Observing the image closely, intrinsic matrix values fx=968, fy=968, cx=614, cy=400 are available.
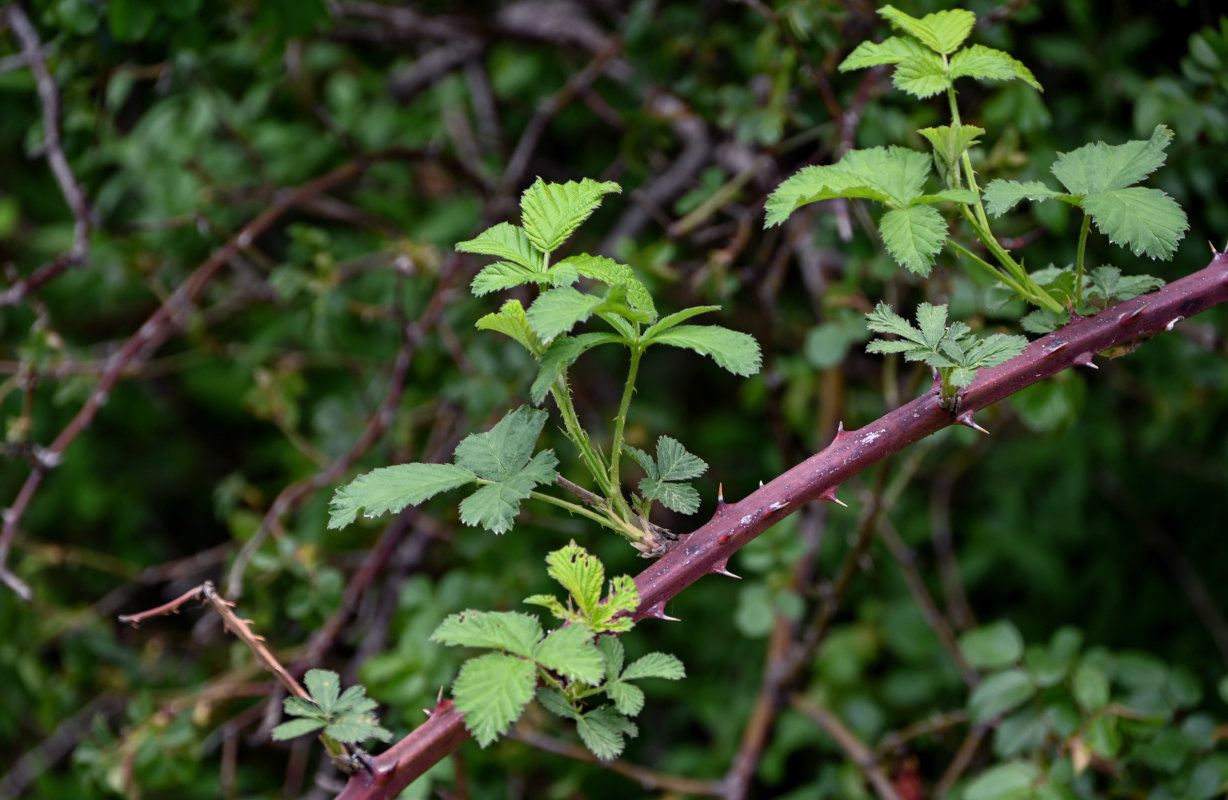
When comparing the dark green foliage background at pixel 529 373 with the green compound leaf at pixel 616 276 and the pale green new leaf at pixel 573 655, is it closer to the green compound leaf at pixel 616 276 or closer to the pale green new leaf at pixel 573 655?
the pale green new leaf at pixel 573 655

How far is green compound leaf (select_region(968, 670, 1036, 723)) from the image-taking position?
4.94 ft

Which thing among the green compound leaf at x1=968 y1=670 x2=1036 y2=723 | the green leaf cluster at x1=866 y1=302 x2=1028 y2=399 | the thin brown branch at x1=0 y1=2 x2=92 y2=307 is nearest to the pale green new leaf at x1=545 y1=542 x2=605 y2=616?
the green leaf cluster at x1=866 y1=302 x2=1028 y2=399

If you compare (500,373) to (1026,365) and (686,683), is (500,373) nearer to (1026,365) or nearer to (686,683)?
(686,683)

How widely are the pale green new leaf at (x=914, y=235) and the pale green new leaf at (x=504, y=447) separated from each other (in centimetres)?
37

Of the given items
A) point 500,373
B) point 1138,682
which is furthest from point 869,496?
point 500,373

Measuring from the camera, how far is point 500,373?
6.84 feet

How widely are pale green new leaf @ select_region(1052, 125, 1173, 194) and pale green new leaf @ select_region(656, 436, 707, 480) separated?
45cm

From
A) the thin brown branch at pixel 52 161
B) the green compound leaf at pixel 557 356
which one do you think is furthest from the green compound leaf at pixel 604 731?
the thin brown branch at pixel 52 161

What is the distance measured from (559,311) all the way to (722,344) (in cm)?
16

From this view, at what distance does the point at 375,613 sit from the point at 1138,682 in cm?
157

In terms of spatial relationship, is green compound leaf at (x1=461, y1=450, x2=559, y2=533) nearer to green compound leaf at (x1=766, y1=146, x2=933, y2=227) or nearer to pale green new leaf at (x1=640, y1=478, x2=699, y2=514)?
pale green new leaf at (x1=640, y1=478, x2=699, y2=514)

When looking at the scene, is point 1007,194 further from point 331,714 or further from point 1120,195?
point 331,714

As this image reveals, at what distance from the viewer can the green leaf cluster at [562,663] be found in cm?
78

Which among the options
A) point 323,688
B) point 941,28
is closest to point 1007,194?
point 941,28
